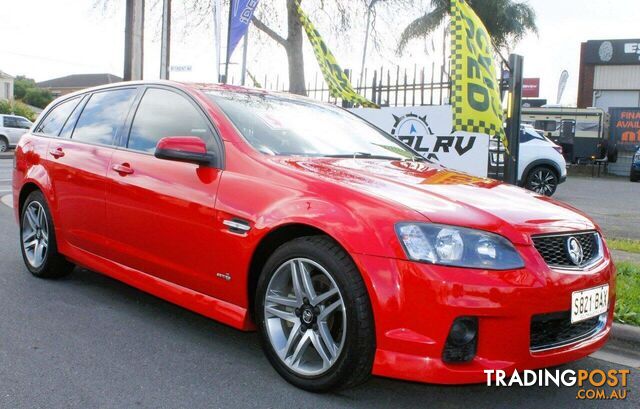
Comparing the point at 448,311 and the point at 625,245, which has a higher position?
the point at 448,311

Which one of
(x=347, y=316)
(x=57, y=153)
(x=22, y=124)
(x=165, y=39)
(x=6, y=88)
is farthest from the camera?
(x=6, y=88)

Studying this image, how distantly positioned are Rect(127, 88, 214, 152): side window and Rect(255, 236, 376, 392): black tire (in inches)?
43.3

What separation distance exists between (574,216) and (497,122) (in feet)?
13.0

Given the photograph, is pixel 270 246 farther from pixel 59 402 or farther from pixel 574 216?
pixel 574 216

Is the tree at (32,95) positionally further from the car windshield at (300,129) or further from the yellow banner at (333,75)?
the car windshield at (300,129)

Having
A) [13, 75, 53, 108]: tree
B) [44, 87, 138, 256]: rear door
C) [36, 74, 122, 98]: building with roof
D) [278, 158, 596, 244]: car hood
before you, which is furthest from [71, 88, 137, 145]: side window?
[13, 75, 53, 108]: tree

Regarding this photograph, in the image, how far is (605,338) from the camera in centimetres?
324

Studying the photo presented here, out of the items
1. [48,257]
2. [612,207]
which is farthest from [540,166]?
[48,257]

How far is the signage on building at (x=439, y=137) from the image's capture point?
25.9 ft

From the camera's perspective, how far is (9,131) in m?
28.6

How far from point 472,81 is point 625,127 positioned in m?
23.1

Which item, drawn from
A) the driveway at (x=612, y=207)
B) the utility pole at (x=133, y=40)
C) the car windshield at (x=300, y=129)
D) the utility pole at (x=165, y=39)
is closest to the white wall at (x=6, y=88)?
the utility pole at (x=165, y=39)

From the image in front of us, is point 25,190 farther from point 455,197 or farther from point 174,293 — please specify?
point 455,197

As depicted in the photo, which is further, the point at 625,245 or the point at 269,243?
the point at 625,245
